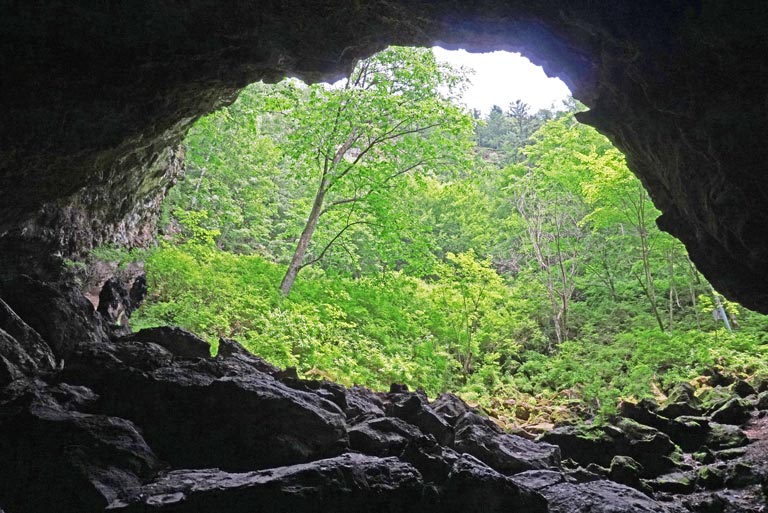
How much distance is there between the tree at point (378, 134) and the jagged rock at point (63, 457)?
9.23 m

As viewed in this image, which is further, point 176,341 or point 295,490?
point 176,341

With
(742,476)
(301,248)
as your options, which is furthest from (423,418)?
(301,248)

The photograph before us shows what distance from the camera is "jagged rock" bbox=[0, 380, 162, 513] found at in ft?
12.0

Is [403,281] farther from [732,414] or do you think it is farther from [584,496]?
[584,496]

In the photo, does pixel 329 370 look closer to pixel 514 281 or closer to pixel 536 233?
pixel 536 233

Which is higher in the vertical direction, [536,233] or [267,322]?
[536,233]

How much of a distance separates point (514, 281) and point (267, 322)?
18019mm

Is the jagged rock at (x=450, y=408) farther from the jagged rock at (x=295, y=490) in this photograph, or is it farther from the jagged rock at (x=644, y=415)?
the jagged rock at (x=295, y=490)

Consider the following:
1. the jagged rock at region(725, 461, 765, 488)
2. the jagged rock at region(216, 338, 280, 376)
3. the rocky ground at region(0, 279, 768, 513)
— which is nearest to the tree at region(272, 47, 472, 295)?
the jagged rock at region(216, 338, 280, 376)

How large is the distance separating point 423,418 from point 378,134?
9838mm

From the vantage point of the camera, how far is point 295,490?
3.80m

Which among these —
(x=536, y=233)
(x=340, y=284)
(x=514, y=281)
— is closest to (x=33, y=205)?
(x=340, y=284)

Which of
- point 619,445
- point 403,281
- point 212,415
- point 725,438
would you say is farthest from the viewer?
point 403,281

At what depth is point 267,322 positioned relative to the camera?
1120 cm
